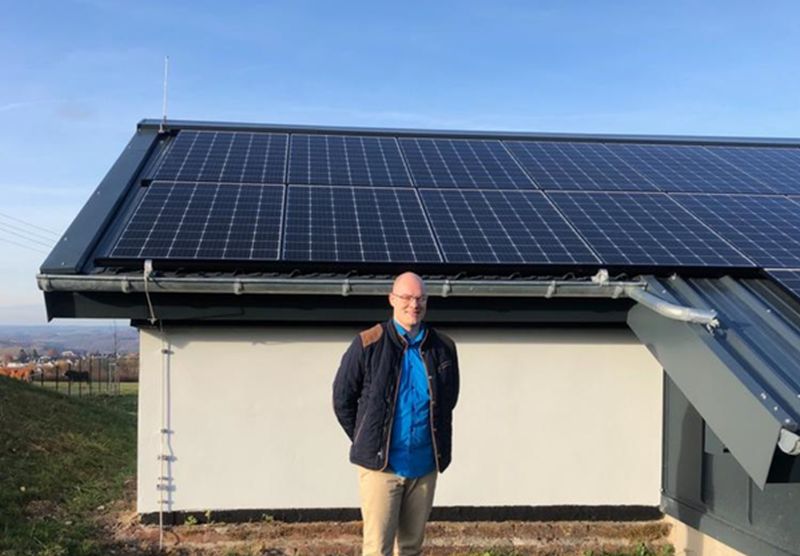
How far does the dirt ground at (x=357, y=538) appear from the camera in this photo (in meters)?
6.10

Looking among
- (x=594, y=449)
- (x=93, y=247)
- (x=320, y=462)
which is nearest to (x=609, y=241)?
(x=594, y=449)

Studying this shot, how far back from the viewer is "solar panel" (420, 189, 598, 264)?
6227 millimetres

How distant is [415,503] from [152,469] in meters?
3.07

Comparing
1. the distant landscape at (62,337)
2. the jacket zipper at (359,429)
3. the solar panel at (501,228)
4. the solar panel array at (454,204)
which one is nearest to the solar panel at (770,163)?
the solar panel array at (454,204)

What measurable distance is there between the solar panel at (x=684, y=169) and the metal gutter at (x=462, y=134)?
1.14 feet

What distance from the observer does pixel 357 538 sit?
6328 mm

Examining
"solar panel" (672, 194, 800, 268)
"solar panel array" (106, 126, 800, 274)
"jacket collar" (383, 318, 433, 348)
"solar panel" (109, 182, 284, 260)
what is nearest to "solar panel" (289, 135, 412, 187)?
"solar panel array" (106, 126, 800, 274)

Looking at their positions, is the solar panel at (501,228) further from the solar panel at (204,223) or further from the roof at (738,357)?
the solar panel at (204,223)

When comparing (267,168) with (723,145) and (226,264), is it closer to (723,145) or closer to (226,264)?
A: (226,264)

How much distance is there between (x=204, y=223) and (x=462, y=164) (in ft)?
11.2

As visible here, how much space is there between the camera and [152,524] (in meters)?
6.31

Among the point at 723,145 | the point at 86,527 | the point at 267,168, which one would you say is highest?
the point at 723,145

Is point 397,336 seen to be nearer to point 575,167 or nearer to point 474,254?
point 474,254

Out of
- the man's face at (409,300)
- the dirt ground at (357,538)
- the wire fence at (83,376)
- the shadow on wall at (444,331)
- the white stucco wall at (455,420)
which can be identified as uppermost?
the man's face at (409,300)
